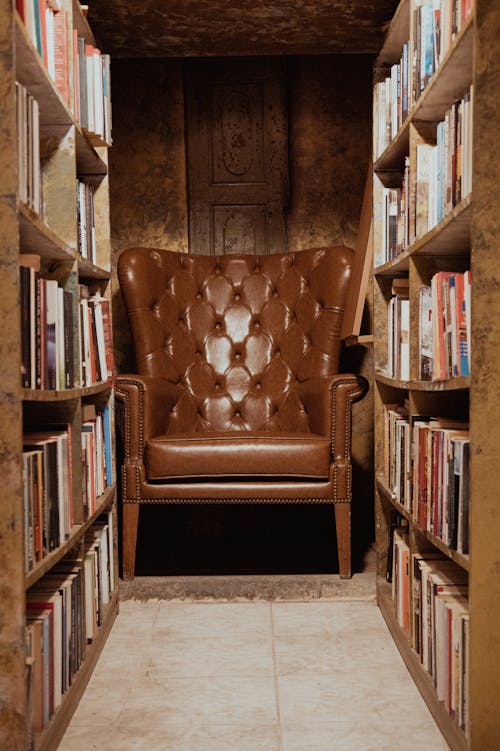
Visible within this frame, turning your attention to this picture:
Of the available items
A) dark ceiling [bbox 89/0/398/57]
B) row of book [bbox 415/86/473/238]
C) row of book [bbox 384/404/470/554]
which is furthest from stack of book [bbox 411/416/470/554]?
dark ceiling [bbox 89/0/398/57]

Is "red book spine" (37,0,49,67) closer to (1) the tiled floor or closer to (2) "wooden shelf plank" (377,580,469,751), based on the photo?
(1) the tiled floor

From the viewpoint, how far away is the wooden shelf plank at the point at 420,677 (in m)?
1.55

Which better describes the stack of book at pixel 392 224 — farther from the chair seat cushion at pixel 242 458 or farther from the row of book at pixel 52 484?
the row of book at pixel 52 484

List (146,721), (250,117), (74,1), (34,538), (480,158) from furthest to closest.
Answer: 1. (250,117)
2. (74,1)
3. (146,721)
4. (34,538)
5. (480,158)

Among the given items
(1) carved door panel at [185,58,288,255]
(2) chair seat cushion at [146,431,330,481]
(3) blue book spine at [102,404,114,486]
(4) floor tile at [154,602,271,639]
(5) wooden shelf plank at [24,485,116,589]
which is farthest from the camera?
(1) carved door panel at [185,58,288,255]

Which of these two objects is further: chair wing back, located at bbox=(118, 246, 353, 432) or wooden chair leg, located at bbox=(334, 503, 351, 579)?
chair wing back, located at bbox=(118, 246, 353, 432)

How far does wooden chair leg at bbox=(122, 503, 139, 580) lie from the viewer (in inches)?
107

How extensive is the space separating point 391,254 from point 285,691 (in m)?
1.40

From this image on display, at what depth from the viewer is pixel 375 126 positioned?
2.66 m

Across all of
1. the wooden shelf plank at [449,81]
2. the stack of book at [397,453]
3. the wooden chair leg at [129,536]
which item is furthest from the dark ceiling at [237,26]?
the wooden chair leg at [129,536]

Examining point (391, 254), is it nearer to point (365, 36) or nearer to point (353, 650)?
point (365, 36)

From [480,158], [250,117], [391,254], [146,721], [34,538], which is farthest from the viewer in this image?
[250,117]

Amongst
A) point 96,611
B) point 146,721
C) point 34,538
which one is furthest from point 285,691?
point 34,538

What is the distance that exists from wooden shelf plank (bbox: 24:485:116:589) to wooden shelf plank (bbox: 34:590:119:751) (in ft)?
0.94
